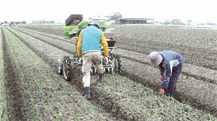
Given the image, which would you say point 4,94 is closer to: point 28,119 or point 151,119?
point 28,119

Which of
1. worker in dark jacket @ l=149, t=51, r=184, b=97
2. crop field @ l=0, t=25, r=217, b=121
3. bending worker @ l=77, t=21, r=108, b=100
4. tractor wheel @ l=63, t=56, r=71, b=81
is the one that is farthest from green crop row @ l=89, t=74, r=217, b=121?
tractor wheel @ l=63, t=56, r=71, b=81

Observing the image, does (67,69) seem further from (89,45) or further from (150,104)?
(150,104)

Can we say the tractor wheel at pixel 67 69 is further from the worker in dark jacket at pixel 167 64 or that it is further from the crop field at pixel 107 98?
the worker in dark jacket at pixel 167 64

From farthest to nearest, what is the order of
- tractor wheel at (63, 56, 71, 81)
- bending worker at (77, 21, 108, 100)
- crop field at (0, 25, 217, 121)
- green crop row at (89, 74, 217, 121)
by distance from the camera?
tractor wheel at (63, 56, 71, 81)
bending worker at (77, 21, 108, 100)
crop field at (0, 25, 217, 121)
green crop row at (89, 74, 217, 121)

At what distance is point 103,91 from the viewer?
5703mm

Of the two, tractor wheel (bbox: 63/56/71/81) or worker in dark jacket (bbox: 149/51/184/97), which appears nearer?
worker in dark jacket (bbox: 149/51/184/97)

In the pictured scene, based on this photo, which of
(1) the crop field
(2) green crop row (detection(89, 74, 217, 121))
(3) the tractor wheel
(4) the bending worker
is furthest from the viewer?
(3) the tractor wheel

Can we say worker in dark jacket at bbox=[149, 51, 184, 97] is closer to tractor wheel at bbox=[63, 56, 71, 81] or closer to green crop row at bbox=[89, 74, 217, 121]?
green crop row at bbox=[89, 74, 217, 121]

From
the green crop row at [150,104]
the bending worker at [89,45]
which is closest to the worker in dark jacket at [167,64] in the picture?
the green crop row at [150,104]

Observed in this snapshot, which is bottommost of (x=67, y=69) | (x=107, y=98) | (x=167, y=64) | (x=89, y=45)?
(x=107, y=98)

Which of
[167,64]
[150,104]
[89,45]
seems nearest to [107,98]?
[150,104]

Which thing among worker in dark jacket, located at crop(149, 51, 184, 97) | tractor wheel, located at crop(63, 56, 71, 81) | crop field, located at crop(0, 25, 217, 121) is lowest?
crop field, located at crop(0, 25, 217, 121)

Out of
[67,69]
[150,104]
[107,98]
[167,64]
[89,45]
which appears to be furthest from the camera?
[67,69]

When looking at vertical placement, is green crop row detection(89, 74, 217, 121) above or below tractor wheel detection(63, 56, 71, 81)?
below
